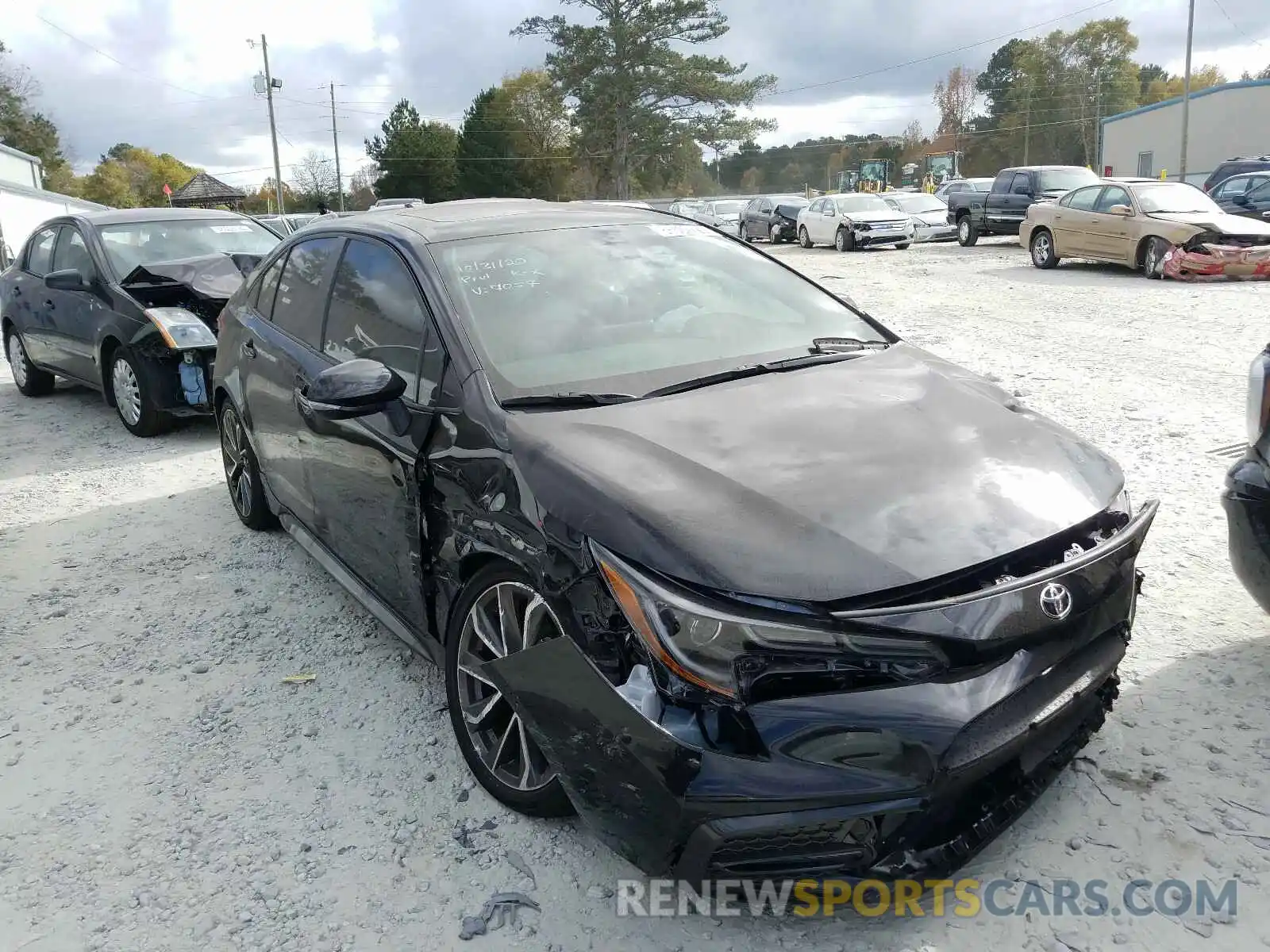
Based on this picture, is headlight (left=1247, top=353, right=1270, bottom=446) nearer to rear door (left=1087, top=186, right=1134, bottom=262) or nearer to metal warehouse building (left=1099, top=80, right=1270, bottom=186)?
rear door (left=1087, top=186, right=1134, bottom=262)

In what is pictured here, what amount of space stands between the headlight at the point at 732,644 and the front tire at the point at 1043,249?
53.7 feet

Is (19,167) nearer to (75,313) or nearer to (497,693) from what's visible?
(75,313)

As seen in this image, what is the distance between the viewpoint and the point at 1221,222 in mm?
13914

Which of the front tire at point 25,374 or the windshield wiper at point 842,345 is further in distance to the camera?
the front tire at point 25,374

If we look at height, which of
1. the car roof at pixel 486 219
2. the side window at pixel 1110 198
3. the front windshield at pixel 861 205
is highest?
the front windshield at pixel 861 205

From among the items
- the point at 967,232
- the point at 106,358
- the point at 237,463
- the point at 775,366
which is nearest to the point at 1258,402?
the point at 775,366

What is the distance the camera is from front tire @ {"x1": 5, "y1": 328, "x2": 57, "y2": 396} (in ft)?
32.2

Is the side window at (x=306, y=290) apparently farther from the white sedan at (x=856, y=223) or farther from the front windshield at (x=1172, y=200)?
the white sedan at (x=856, y=223)

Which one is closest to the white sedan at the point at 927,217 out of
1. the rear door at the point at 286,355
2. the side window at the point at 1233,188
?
the side window at the point at 1233,188

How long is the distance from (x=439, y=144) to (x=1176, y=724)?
7235cm

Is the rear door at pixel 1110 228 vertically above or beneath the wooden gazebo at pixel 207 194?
beneath

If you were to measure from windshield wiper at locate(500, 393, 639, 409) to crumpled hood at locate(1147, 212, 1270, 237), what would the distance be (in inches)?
543

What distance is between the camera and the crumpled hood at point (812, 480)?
2.21 m

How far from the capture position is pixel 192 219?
8.66 metres
